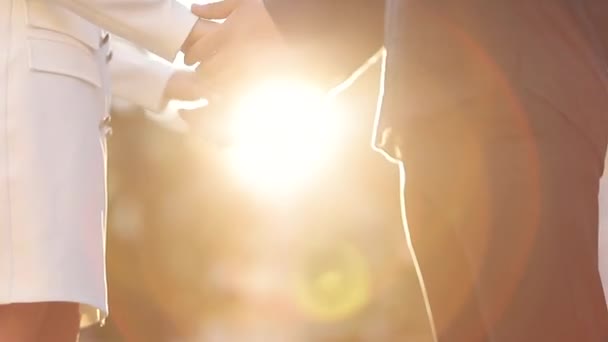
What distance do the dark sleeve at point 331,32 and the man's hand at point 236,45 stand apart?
31mm

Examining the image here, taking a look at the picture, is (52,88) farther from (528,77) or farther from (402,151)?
(528,77)

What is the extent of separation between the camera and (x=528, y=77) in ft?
3.23

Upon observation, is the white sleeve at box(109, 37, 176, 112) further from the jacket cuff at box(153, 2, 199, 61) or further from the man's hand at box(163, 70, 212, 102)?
the jacket cuff at box(153, 2, 199, 61)

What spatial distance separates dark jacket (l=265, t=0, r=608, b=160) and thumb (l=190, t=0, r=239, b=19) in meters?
0.54

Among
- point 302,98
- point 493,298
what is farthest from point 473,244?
point 302,98

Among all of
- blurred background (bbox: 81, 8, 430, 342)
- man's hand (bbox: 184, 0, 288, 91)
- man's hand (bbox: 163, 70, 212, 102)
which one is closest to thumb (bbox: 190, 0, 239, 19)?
man's hand (bbox: 184, 0, 288, 91)

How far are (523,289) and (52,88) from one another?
772mm

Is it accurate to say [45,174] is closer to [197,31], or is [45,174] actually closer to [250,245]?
[197,31]

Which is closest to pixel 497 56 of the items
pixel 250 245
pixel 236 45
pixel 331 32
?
pixel 331 32

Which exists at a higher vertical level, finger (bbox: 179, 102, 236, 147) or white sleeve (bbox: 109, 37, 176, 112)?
white sleeve (bbox: 109, 37, 176, 112)

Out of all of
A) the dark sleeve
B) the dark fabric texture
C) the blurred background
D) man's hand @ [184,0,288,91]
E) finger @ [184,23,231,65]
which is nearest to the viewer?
the dark fabric texture

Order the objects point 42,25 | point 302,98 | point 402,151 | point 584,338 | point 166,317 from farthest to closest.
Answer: point 166,317 < point 42,25 < point 302,98 < point 402,151 < point 584,338

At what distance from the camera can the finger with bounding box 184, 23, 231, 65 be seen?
1.44 meters

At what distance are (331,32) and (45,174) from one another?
1.55ft
